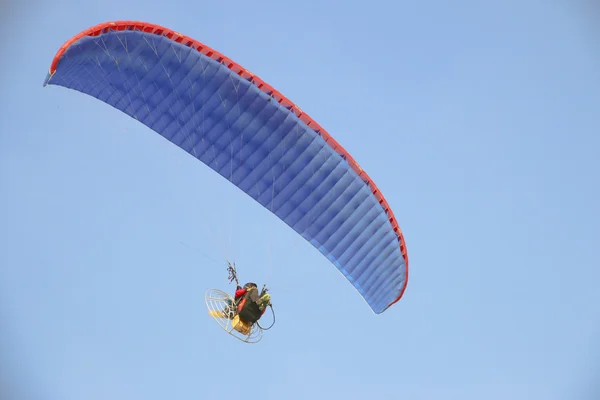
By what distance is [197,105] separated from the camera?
78.6 feet

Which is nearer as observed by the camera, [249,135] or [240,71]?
[240,71]

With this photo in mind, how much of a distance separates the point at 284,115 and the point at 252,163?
6.42 feet

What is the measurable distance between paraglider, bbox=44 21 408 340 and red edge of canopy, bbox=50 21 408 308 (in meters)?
0.03

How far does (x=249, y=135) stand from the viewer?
78.9ft

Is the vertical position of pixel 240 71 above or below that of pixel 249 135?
above

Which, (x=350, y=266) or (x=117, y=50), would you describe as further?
A: (x=350, y=266)

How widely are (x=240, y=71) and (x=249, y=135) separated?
75.4 inches

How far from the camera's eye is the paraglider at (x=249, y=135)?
22781 mm

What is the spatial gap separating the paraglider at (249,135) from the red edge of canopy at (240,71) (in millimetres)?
26

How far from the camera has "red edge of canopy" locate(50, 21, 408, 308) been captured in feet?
71.0

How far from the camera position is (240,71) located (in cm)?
A: 2294

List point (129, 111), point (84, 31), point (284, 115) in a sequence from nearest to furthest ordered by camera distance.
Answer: point (84, 31) → point (284, 115) → point (129, 111)

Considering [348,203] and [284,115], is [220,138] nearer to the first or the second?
[284,115]

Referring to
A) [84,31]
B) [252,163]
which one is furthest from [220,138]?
[84,31]
